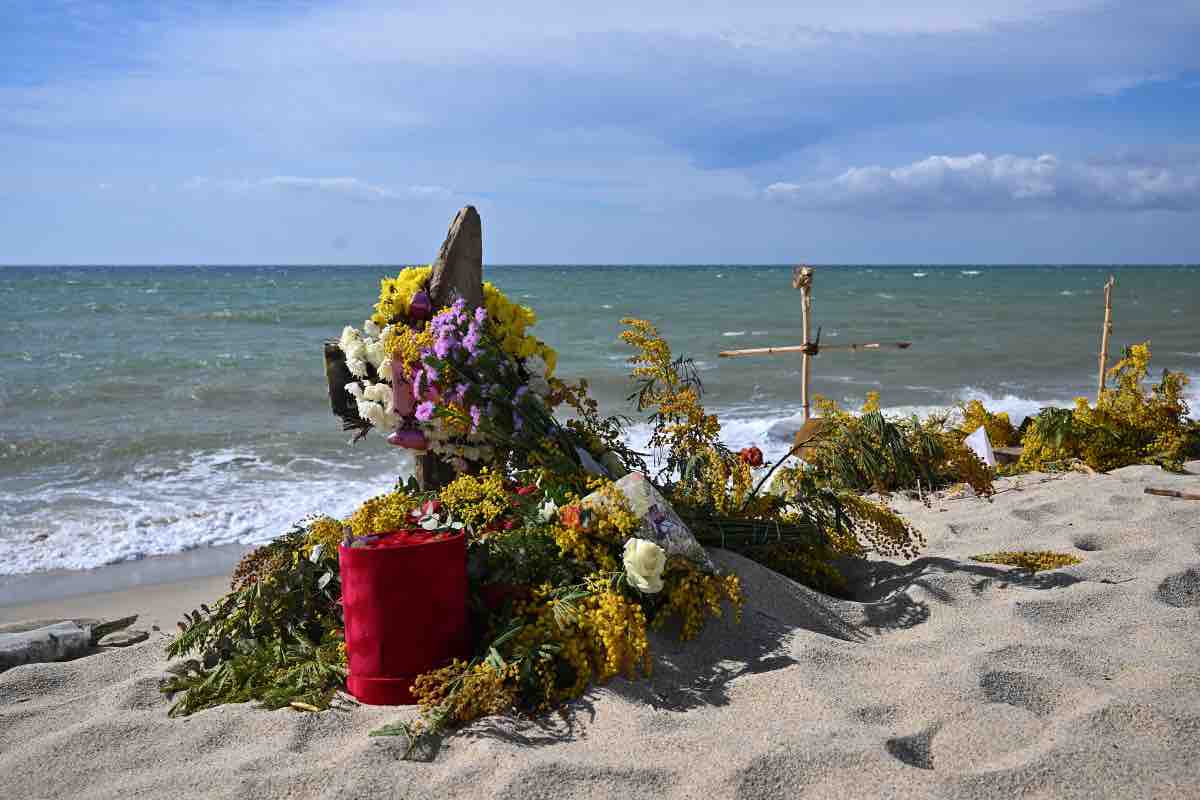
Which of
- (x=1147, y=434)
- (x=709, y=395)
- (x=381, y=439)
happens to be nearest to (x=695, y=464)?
(x=1147, y=434)

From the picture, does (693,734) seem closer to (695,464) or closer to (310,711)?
(310,711)

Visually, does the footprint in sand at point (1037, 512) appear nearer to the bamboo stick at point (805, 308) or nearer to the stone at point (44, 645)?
the bamboo stick at point (805, 308)

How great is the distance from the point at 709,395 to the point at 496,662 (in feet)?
42.5

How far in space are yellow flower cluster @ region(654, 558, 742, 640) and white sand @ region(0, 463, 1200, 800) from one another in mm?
102

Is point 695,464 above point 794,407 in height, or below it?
above

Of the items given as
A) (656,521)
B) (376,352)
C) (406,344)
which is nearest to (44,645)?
(376,352)

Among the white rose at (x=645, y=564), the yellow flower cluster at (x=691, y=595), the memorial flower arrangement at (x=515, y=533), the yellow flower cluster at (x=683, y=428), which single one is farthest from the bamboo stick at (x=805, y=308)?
the white rose at (x=645, y=564)

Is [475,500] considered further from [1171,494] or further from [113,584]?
[1171,494]

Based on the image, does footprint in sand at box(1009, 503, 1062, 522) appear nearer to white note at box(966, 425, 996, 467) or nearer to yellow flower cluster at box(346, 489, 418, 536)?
white note at box(966, 425, 996, 467)

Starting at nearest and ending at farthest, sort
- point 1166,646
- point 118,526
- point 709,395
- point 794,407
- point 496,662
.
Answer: point 496,662
point 1166,646
point 118,526
point 794,407
point 709,395

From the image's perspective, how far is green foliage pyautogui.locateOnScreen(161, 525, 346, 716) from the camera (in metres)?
3.54

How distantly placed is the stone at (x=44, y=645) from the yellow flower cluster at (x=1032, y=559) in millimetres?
4537

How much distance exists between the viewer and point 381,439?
1137cm

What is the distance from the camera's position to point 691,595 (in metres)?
3.47
